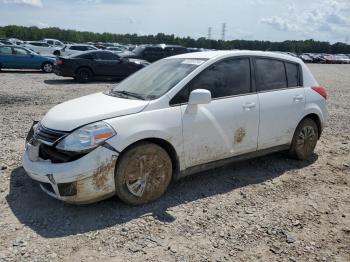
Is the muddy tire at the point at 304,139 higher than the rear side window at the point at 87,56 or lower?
lower

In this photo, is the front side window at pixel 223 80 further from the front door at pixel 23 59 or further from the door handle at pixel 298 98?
the front door at pixel 23 59

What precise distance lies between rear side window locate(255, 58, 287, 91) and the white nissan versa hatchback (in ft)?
0.05

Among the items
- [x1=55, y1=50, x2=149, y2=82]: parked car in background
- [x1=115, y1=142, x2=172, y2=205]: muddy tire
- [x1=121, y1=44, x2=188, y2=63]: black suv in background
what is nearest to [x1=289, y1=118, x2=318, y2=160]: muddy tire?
[x1=115, y1=142, x2=172, y2=205]: muddy tire

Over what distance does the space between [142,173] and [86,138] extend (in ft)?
2.51

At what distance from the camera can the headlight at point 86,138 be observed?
3779 millimetres

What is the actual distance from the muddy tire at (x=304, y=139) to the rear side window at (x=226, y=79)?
51.2 inches

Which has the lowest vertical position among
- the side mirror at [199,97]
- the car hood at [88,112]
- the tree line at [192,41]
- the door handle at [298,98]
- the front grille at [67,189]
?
the front grille at [67,189]

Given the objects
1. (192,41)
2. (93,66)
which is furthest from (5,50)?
(192,41)

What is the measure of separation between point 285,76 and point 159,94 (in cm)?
220

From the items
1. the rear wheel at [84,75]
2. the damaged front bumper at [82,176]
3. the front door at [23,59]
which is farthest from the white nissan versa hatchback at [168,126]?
the front door at [23,59]

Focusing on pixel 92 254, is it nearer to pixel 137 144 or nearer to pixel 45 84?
pixel 137 144

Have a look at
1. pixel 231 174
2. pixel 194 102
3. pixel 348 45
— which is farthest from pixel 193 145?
pixel 348 45

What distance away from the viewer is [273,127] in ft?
17.3

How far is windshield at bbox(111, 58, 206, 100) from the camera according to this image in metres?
4.50
